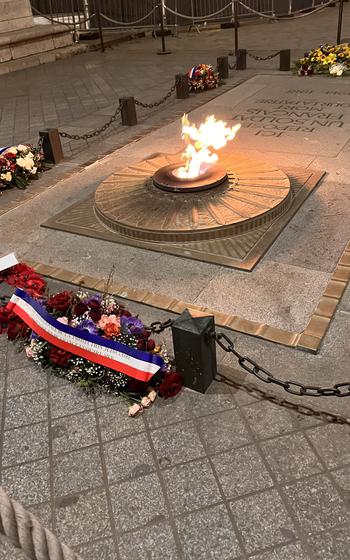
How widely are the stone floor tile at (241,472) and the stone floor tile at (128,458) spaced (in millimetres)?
382

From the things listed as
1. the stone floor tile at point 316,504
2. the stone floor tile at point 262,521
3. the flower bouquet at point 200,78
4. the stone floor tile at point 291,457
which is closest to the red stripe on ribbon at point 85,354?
the stone floor tile at point 291,457

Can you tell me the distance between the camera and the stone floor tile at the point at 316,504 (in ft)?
8.11

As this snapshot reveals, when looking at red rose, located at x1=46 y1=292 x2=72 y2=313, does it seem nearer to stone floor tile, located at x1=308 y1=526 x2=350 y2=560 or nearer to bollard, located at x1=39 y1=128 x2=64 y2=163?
stone floor tile, located at x1=308 y1=526 x2=350 y2=560

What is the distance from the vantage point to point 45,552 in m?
2.14

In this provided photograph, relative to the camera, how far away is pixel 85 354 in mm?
3357

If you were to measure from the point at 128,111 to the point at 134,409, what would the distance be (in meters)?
6.42

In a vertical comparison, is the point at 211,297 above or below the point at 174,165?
below

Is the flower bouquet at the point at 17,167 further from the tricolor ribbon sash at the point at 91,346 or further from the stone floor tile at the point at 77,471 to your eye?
the stone floor tile at the point at 77,471

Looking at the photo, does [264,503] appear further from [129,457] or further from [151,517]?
[129,457]

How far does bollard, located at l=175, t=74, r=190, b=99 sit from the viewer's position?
9578mm

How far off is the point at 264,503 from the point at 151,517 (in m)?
0.57

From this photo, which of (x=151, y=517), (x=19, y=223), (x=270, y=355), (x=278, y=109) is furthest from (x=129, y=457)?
(x=278, y=109)

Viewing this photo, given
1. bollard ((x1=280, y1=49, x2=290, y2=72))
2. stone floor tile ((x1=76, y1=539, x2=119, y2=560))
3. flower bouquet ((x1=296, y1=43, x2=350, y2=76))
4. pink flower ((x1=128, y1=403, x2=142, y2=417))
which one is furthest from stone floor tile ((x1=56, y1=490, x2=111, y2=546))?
bollard ((x1=280, y1=49, x2=290, y2=72))

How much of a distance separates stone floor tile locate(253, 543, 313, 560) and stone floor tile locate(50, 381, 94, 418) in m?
1.38
